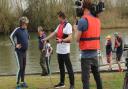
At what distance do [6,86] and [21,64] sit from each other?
→ 72cm

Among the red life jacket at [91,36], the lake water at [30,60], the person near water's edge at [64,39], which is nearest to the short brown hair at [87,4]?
the red life jacket at [91,36]

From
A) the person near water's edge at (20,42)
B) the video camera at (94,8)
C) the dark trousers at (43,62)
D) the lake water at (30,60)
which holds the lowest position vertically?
the lake water at (30,60)

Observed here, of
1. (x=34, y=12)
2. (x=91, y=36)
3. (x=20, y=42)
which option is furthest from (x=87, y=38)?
(x=34, y=12)

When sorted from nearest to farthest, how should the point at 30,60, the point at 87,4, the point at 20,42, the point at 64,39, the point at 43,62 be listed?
the point at 87,4 → the point at 64,39 → the point at 20,42 → the point at 43,62 → the point at 30,60

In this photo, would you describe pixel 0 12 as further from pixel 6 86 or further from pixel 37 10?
pixel 6 86

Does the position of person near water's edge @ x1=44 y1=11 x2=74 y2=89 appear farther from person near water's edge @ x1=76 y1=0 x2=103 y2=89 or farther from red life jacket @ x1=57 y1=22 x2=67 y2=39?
person near water's edge @ x1=76 y1=0 x2=103 y2=89

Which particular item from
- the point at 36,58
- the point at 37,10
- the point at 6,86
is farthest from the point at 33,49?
the point at 6,86

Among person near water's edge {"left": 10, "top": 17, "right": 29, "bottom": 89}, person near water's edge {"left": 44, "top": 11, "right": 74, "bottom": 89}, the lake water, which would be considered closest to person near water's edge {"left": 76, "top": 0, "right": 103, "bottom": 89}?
person near water's edge {"left": 44, "top": 11, "right": 74, "bottom": 89}

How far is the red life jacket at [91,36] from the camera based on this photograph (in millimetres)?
7672

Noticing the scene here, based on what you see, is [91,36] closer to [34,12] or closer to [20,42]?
[20,42]

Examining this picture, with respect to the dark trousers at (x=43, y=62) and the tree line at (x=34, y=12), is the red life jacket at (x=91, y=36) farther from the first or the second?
the tree line at (x=34, y=12)

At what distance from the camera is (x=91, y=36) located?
25.3 feet

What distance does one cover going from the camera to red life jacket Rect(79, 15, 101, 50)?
25.2ft

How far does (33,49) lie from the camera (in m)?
38.7
